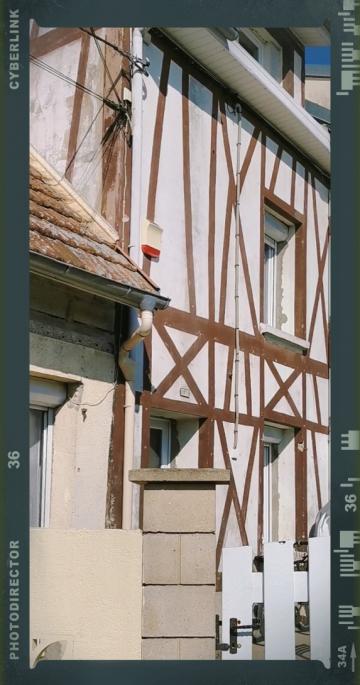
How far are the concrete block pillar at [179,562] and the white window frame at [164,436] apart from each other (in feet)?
10.5

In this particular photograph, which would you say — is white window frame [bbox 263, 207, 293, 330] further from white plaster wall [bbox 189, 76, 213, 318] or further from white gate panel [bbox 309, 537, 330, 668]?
white gate panel [bbox 309, 537, 330, 668]

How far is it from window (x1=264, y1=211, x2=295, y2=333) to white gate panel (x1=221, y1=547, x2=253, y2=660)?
495cm

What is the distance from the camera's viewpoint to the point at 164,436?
26.9 feet

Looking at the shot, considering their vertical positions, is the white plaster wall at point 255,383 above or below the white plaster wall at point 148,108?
below

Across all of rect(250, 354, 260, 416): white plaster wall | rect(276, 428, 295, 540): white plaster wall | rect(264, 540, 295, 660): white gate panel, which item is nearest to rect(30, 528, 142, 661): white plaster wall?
rect(264, 540, 295, 660): white gate panel

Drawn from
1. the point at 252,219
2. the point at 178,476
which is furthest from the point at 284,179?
the point at 178,476

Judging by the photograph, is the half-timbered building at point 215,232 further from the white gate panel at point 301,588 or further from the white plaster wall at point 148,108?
the white gate panel at point 301,588

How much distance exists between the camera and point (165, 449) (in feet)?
26.8

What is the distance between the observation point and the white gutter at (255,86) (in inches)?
318

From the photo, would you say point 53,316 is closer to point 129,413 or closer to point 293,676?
point 129,413

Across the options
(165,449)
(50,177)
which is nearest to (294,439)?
(165,449)

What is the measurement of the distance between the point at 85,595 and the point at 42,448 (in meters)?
2.05

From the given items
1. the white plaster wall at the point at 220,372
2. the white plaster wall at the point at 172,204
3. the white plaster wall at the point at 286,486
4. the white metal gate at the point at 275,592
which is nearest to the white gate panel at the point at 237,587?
the white metal gate at the point at 275,592

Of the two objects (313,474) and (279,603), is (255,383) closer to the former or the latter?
(313,474)
